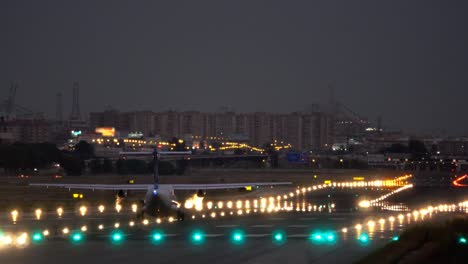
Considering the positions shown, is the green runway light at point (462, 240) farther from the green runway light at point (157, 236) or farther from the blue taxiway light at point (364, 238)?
the green runway light at point (157, 236)

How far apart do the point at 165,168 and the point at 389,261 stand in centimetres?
12030

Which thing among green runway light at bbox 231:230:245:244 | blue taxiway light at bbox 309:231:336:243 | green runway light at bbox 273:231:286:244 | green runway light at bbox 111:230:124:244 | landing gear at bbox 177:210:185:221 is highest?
landing gear at bbox 177:210:185:221

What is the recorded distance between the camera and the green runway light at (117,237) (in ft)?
126

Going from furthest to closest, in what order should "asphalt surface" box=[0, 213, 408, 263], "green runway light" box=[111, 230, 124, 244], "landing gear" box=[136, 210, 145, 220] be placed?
"landing gear" box=[136, 210, 145, 220] < "green runway light" box=[111, 230, 124, 244] < "asphalt surface" box=[0, 213, 408, 263]

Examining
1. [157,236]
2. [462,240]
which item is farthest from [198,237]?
[462,240]

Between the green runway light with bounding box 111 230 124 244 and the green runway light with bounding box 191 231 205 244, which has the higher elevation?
the green runway light with bounding box 111 230 124 244

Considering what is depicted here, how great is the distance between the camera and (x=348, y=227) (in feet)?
150

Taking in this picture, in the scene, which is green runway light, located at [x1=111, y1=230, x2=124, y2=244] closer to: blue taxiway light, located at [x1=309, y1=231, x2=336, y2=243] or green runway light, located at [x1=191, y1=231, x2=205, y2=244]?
green runway light, located at [x1=191, y1=231, x2=205, y2=244]

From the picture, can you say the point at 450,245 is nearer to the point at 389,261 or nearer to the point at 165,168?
the point at 389,261

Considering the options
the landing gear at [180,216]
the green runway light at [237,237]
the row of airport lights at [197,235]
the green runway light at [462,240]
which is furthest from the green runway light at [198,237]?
the green runway light at [462,240]

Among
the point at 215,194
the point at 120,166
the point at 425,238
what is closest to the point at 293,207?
the point at 215,194

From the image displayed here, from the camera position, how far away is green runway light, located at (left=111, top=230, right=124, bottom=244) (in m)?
38.5

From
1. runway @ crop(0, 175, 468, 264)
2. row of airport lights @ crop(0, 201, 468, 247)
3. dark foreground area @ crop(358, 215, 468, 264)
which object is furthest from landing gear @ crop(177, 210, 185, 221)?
dark foreground area @ crop(358, 215, 468, 264)

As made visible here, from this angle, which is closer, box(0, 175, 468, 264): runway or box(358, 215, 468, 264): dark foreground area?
box(358, 215, 468, 264): dark foreground area
